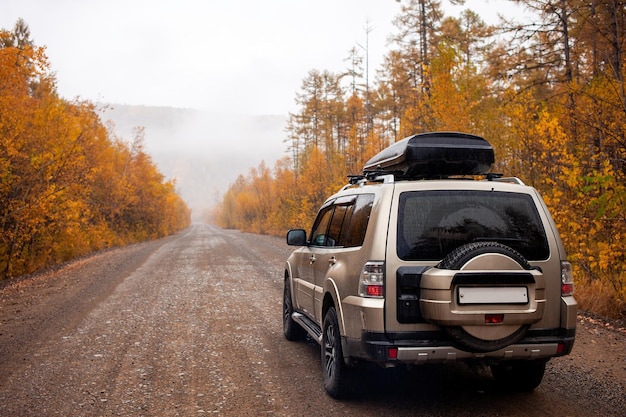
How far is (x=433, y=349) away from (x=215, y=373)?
253cm

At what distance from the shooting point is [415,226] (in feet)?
12.5

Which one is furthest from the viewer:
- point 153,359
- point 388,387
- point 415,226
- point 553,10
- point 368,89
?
point 368,89

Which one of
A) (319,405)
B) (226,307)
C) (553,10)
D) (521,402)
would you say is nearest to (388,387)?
(319,405)

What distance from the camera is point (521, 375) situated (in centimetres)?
434

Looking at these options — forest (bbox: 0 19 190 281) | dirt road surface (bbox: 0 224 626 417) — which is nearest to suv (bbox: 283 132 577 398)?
dirt road surface (bbox: 0 224 626 417)

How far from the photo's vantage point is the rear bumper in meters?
3.56

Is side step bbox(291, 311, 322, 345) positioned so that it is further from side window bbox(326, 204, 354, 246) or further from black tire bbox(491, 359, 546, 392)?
black tire bbox(491, 359, 546, 392)

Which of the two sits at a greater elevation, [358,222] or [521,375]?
[358,222]

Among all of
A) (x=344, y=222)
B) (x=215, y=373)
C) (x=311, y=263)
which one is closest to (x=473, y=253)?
(x=344, y=222)

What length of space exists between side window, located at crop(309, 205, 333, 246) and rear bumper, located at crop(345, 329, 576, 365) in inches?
71.8

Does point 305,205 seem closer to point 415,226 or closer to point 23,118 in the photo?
point 23,118

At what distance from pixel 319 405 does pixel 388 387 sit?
2.76 ft

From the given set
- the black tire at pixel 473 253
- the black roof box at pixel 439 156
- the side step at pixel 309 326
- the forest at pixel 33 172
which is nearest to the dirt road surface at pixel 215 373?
the side step at pixel 309 326

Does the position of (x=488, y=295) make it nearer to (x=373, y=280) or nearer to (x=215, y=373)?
(x=373, y=280)
